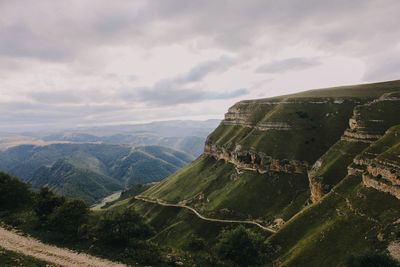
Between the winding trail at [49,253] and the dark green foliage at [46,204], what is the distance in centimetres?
1132

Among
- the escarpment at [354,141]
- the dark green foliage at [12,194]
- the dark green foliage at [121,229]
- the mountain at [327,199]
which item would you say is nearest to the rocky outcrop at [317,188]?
the escarpment at [354,141]

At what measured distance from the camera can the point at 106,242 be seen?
73500mm

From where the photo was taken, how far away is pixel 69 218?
8006cm

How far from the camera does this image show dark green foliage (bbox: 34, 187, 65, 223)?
270 ft

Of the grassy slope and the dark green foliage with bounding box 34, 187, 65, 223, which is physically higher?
the dark green foliage with bounding box 34, 187, 65, 223

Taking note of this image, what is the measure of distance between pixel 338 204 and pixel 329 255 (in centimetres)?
2631

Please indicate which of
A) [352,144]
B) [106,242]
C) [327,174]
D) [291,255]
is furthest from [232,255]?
[352,144]

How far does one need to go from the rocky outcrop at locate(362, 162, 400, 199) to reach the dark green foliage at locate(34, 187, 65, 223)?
87.3m

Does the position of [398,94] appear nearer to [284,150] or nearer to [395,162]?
[284,150]

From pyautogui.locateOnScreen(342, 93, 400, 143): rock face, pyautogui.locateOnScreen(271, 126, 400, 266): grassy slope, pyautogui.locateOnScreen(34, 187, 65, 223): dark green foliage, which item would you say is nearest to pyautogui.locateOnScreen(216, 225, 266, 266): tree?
pyautogui.locateOnScreen(271, 126, 400, 266): grassy slope

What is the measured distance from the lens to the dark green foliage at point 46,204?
82.4 metres

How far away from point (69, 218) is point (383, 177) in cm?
8459

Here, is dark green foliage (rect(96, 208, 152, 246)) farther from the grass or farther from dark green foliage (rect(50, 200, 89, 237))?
the grass

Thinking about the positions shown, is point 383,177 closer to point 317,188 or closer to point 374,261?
point 374,261
